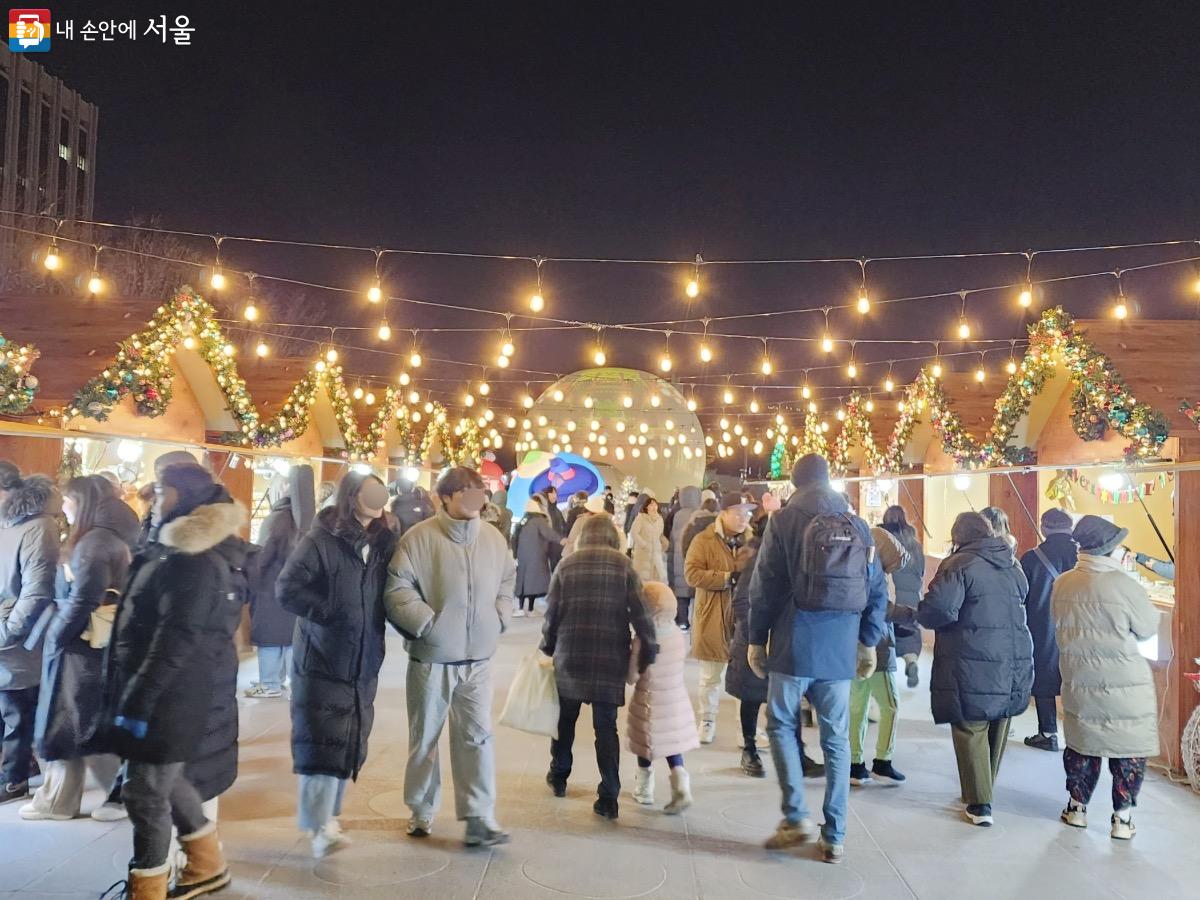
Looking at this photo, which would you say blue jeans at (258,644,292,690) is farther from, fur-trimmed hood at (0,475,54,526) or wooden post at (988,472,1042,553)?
wooden post at (988,472,1042,553)

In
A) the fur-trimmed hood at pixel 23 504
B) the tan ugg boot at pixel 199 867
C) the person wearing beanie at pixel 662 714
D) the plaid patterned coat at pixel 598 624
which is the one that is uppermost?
the fur-trimmed hood at pixel 23 504

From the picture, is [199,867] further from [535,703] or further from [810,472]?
[810,472]

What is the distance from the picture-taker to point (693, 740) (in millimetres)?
5102

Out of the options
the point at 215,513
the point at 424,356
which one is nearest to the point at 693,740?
the point at 215,513

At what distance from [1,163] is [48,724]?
41.6 meters

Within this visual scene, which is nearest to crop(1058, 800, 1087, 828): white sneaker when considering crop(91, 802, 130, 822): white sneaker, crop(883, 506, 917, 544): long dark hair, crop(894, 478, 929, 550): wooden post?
crop(883, 506, 917, 544): long dark hair

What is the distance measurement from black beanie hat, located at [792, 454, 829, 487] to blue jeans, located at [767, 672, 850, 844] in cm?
99

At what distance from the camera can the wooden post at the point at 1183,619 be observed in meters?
5.88

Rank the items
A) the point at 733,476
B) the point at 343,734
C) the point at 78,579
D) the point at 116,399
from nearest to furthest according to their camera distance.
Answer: the point at 343,734, the point at 78,579, the point at 116,399, the point at 733,476

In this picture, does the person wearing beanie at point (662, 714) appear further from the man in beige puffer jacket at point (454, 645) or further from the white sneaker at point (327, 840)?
the white sneaker at point (327, 840)

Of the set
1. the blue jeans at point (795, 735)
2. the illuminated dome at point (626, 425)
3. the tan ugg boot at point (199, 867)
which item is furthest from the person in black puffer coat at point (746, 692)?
the illuminated dome at point (626, 425)

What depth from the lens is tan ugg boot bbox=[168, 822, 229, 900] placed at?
3.63 metres

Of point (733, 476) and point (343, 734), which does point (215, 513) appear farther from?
point (733, 476)

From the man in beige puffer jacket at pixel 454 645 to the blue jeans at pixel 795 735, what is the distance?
140cm
